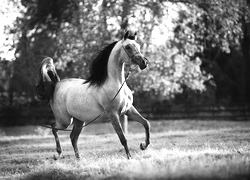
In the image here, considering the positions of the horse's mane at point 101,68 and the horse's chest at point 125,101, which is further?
the horse's mane at point 101,68

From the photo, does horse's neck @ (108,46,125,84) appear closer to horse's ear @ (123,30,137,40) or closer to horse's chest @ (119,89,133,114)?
horse's chest @ (119,89,133,114)

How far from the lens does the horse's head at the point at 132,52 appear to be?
657cm

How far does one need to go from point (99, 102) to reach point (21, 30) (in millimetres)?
10203

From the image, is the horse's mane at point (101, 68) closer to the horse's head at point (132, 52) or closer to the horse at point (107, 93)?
the horse at point (107, 93)

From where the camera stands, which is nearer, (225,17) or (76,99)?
(76,99)

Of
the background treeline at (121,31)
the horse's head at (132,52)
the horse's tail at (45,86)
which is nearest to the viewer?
the horse's head at (132,52)

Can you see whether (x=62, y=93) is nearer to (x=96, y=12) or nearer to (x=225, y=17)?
(x=96, y=12)

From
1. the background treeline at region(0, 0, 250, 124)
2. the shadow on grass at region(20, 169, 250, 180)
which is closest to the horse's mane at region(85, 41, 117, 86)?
the shadow on grass at region(20, 169, 250, 180)

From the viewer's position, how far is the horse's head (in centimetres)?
657

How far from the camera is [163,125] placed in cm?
2775

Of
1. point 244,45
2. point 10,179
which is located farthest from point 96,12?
point 244,45

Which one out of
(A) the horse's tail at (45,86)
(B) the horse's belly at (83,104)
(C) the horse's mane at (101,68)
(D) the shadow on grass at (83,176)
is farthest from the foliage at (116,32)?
(D) the shadow on grass at (83,176)

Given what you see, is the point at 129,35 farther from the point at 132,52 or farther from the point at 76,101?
the point at 76,101

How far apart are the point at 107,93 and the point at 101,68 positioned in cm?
61
